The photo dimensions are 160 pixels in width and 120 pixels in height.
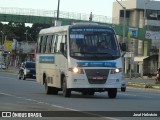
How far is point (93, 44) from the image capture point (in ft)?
89.8

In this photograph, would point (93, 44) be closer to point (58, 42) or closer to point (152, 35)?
point (58, 42)

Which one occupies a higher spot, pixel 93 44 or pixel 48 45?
pixel 93 44

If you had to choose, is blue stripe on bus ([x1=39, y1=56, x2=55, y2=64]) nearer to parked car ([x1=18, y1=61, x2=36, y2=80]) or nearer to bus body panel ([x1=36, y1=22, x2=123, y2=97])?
bus body panel ([x1=36, y1=22, x2=123, y2=97])

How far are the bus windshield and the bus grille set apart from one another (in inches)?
22.0

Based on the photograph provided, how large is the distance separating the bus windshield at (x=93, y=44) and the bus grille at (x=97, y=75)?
1.83 feet

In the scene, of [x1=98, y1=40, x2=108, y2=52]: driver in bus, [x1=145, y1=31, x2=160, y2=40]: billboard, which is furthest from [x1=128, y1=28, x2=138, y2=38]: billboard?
[x1=98, y1=40, x2=108, y2=52]: driver in bus

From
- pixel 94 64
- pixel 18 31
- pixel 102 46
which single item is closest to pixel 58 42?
pixel 102 46

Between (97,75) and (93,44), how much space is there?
1399 mm

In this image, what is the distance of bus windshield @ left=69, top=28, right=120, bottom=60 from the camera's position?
2717cm

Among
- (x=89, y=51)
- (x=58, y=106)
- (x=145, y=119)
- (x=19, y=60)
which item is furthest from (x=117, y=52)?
(x=19, y=60)

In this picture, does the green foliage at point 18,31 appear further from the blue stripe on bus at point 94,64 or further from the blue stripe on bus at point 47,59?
the blue stripe on bus at point 94,64

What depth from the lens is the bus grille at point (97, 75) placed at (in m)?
26.9

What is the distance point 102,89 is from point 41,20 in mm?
73484

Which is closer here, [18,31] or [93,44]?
[93,44]
